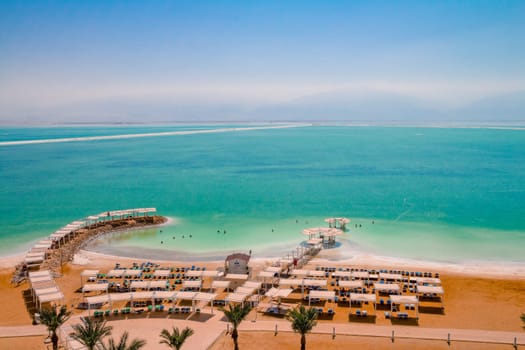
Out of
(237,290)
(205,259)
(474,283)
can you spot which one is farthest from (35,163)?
(474,283)

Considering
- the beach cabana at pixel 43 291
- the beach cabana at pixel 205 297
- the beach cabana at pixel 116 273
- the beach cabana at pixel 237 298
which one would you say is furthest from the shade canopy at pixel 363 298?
the beach cabana at pixel 43 291

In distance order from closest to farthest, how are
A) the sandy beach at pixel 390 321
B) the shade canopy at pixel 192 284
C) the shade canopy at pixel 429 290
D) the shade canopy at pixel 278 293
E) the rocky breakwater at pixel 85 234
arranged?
the sandy beach at pixel 390 321 < the shade canopy at pixel 278 293 < the shade canopy at pixel 429 290 < the shade canopy at pixel 192 284 < the rocky breakwater at pixel 85 234

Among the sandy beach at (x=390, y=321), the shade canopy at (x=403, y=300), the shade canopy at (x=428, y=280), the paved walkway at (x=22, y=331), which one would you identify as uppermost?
the shade canopy at (x=403, y=300)

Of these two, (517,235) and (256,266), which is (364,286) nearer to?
(256,266)

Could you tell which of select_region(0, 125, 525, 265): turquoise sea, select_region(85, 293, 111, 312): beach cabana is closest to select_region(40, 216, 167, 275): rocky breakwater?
select_region(0, 125, 525, 265): turquoise sea

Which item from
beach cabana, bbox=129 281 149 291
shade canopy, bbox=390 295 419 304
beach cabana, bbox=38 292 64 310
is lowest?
shade canopy, bbox=390 295 419 304

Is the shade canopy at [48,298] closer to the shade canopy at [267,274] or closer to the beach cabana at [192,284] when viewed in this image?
the beach cabana at [192,284]

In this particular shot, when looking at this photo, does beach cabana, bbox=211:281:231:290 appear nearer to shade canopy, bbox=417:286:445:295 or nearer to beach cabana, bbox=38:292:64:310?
beach cabana, bbox=38:292:64:310
